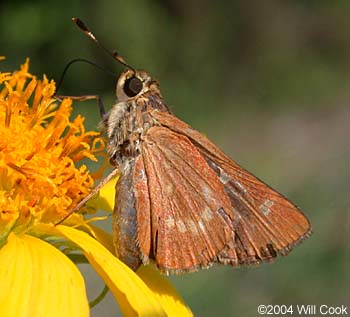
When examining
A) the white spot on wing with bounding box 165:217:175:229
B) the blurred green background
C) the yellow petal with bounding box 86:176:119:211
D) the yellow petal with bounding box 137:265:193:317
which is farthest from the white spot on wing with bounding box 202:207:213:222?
the blurred green background

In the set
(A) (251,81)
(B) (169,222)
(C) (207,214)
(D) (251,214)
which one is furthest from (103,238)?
(A) (251,81)

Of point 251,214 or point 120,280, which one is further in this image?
point 251,214

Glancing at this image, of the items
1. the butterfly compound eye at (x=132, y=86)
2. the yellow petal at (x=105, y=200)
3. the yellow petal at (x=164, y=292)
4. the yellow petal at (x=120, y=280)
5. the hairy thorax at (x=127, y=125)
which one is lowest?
the yellow petal at (x=164, y=292)

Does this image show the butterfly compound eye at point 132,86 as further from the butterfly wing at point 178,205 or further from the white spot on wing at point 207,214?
the white spot on wing at point 207,214

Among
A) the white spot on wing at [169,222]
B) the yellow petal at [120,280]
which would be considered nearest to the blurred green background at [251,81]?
the white spot on wing at [169,222]

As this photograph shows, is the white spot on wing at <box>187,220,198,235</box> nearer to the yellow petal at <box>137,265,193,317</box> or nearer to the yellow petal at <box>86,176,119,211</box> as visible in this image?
the yellow petal at <box>137,265,193,317</box>

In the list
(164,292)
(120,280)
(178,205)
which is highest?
(178,205)

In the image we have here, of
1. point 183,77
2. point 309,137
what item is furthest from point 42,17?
point 309,137

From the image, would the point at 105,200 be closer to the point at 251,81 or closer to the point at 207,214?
the point at 207,214
